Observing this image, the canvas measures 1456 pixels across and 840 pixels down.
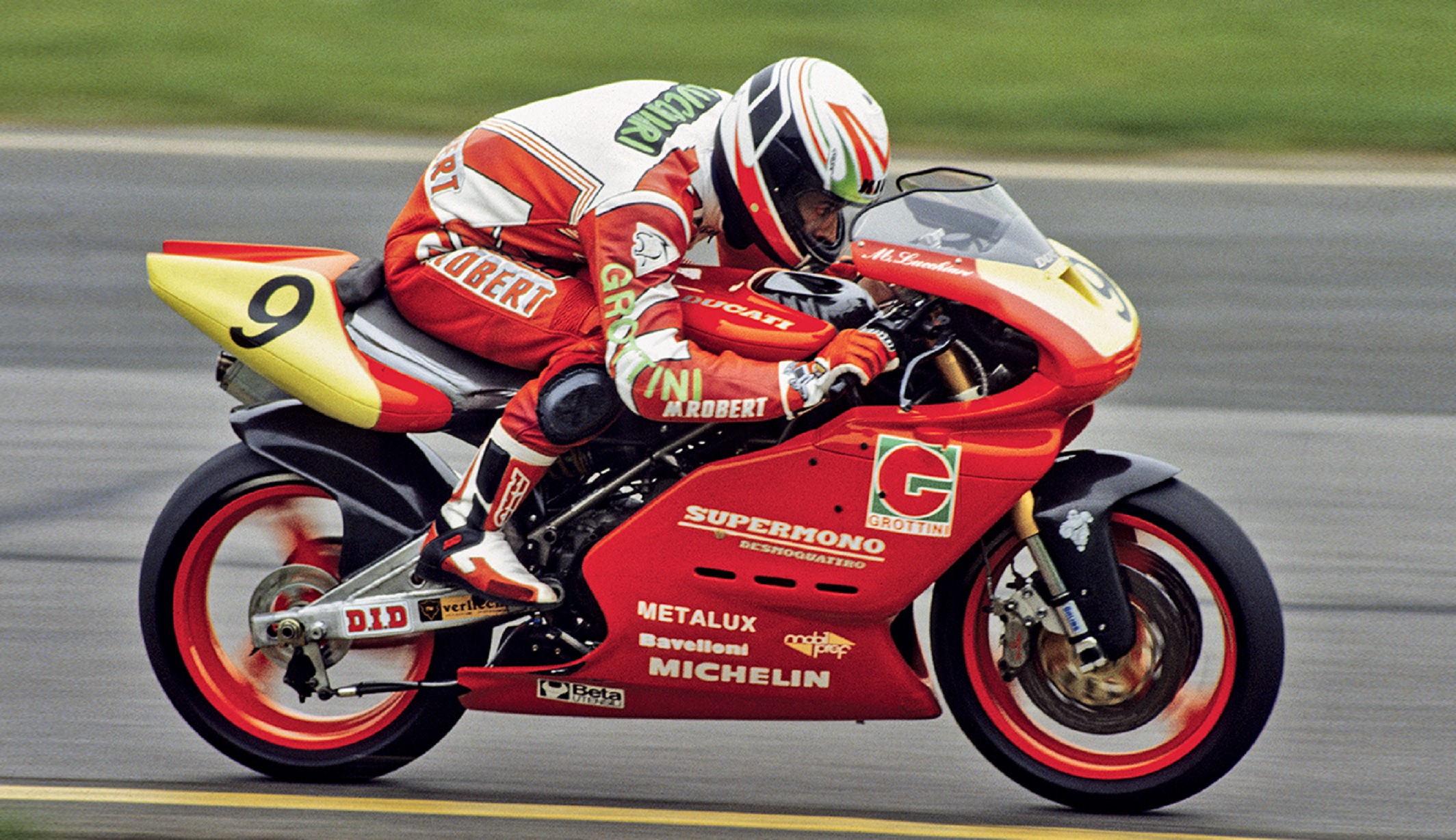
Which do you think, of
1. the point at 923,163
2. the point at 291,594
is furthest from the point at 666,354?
the point at 923,163

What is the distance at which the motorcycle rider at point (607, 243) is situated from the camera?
4023mm

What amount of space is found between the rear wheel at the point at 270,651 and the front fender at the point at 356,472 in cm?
6

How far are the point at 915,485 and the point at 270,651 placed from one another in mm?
1563

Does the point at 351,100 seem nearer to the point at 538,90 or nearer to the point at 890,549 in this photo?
the point at 538,90

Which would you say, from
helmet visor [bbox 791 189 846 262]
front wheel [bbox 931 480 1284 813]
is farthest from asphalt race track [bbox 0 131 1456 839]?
helmet visor [bbox 791 189 846 262]

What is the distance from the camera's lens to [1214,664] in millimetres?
4207

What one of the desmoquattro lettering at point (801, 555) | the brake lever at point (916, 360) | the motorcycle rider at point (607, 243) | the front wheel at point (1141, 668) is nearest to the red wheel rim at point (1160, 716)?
the front wheel at point (1141, 668)

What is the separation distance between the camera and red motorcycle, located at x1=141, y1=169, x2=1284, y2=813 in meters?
4.09

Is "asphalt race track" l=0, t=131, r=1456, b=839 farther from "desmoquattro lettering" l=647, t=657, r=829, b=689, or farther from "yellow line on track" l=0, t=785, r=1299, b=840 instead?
"desmoquattro lettering" l=647, t=657, r=829, b=689

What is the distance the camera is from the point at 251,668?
4.61 meters

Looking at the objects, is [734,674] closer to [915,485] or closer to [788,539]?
[788,539]

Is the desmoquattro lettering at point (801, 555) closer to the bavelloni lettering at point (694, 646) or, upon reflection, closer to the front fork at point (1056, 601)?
the bavelloni lettering at point (694, 646)

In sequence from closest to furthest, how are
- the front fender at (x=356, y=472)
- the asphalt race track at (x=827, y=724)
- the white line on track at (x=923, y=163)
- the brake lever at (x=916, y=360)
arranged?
the brake lever at (x=916, y=360) → the asphalt race track at (x=827, y=724) → the front fender at (x=356, y=472) → the white line on track at (x=923, y=163)

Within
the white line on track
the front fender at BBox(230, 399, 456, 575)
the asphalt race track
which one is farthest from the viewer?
the white line on track
